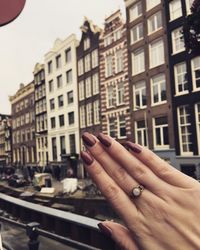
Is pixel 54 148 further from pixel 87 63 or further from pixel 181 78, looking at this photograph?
pixel 181 78

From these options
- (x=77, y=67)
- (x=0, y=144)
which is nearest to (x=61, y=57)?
(x=77, y=67)

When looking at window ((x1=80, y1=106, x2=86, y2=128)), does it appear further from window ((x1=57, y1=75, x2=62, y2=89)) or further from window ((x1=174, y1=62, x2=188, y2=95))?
window ((x1=174, y1=62, x2=188, y2=95))

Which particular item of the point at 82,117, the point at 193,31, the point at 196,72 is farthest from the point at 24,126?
the point at 193,31

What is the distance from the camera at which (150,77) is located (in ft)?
73.0

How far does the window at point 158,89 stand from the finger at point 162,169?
2056 centimetres

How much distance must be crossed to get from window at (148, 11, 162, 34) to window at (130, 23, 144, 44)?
85cm

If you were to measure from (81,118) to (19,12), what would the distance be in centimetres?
2933

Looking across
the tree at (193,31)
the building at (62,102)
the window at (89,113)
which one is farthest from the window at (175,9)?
the building at (62,102)

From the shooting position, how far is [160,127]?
70.1ft

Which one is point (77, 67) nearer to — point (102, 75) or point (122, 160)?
point (102, 75)

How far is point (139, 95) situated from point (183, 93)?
4202 mm

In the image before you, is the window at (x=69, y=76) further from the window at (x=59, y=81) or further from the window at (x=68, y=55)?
the window at (x=59, y=81)

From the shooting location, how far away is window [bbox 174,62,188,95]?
1975 centimetres

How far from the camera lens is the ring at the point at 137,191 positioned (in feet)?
3.06
